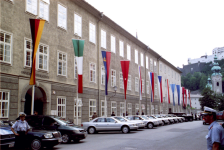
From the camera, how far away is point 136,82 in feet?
144

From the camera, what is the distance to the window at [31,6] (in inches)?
816

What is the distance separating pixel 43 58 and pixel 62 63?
9.18ft

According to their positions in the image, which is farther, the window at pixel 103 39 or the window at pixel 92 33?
the window at pixel 103 39

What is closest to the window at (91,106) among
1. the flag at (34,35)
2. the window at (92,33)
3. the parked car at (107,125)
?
the window at (92,33)

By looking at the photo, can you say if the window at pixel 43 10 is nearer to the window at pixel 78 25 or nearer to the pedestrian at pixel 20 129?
the window at pixel 78 25

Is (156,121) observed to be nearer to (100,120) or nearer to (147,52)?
(100,120)

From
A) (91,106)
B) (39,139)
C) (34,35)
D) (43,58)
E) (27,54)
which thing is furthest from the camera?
(91,106)

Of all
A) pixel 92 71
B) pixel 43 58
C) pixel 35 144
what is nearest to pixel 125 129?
pixel 43 58

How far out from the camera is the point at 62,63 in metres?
24.6

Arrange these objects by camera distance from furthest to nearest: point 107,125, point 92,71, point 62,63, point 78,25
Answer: point 92,71 < point 78,25 < point 62,63 < point 107,125

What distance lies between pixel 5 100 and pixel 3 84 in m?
1.09

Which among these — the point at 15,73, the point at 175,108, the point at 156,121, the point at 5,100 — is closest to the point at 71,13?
the point at 15,73

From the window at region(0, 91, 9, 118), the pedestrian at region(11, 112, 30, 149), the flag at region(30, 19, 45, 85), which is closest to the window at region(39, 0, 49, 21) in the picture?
the flag at region(30, 19, 45, 85)

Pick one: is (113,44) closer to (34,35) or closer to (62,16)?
(62,16)
